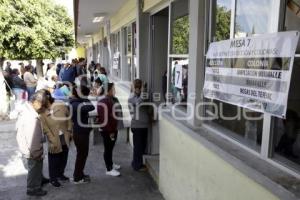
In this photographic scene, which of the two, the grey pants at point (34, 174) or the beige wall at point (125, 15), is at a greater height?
the beige wall at point (125, 15)

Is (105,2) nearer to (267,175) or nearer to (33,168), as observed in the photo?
(33,168)

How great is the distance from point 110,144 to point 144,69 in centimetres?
170

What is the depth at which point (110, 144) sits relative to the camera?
5.66 metres

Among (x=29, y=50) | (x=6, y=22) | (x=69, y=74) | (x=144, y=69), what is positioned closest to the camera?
(x=144, y=69)

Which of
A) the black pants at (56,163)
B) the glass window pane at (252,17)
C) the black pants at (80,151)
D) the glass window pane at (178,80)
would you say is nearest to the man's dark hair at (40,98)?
the black pants at (80,151)

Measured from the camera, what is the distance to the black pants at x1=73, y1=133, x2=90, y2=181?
521cm

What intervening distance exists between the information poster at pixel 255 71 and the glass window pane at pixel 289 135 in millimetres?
183

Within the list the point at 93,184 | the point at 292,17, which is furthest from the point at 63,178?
the point at 292,17

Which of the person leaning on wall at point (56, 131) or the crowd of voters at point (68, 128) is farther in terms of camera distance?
the person leaning on wall at point (56, 131)

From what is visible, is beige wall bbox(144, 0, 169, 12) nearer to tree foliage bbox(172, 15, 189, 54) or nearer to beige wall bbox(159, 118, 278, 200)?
tree foliage bbox(172, 15, 189, 54)

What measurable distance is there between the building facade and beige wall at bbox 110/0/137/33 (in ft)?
3.51

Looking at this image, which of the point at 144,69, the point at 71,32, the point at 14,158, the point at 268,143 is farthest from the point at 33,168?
the point at 71,32

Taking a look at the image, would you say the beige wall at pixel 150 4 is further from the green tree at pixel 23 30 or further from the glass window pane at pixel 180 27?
the green tree at pixel 23 30

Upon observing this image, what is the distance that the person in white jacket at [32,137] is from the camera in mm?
4621
